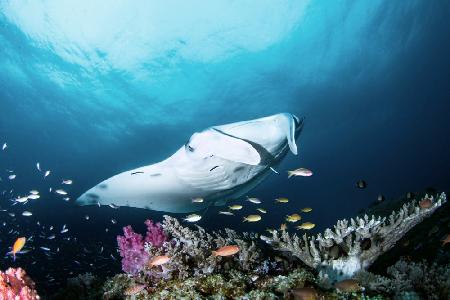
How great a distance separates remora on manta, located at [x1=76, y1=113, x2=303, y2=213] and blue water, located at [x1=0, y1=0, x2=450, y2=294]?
11039 millimetres

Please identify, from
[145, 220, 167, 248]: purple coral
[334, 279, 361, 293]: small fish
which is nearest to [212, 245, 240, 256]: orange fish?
[145, 220, 167, 248]: purple coral

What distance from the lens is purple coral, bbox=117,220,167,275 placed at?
4652 mm

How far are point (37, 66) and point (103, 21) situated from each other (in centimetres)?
668

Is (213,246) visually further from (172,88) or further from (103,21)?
(172,88)

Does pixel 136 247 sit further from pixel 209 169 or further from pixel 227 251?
pixel 209 169

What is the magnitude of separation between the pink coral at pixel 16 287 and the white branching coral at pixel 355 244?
3.70 meters

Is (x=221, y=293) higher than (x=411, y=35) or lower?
lower

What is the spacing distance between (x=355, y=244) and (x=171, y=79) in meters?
20.1

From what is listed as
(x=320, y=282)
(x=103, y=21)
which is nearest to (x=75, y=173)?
(x=103, y=21)

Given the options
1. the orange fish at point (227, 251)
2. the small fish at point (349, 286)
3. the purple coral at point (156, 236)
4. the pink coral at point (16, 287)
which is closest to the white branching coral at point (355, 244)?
the small fish at point (349, 286)

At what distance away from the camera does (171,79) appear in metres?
22.2

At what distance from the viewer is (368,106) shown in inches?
1275

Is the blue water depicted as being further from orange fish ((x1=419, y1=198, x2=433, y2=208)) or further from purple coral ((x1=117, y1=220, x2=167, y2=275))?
orange fish ((x1=419, y1=198, x2=433, y2=208))

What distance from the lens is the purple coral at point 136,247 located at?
4.65 metres
